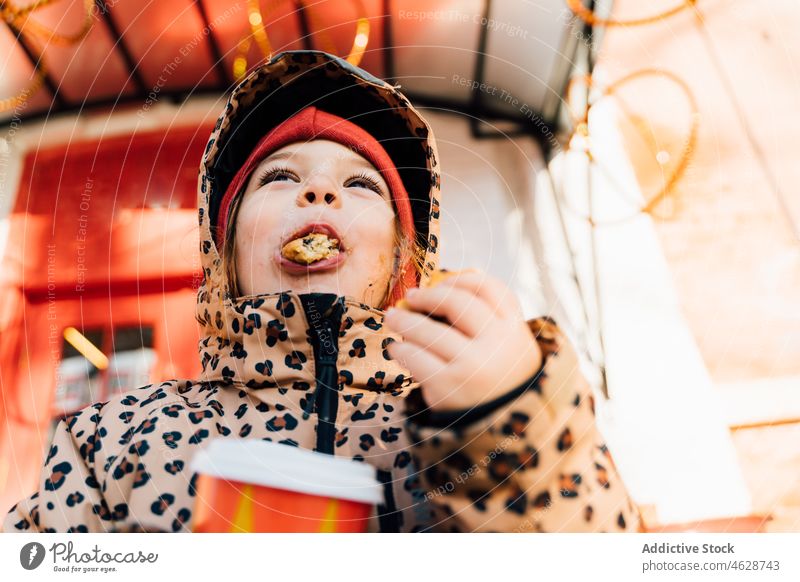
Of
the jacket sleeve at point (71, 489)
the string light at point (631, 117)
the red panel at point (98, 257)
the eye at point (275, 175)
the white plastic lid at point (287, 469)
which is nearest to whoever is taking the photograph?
the white plastic lid at point (287, 469)

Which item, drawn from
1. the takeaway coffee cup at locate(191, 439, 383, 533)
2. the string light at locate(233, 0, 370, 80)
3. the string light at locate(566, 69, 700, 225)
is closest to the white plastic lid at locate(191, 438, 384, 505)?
the takeaway coffee cup at locate(191, 439, 383, 533)

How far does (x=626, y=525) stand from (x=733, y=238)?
36 cm

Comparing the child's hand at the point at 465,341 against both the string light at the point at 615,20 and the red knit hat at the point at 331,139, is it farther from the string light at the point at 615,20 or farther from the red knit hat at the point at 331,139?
the string light at the point at 615,20

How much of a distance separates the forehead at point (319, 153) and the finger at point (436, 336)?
0.25 m

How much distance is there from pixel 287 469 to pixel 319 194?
27 centimetres

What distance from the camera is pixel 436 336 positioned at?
40 centimetres

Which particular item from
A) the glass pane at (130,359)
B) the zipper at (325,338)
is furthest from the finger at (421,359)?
the glass pane at (130,359)

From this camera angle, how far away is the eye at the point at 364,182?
592 millimetres

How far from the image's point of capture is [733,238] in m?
0.69

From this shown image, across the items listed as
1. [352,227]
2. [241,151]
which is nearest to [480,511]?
[352,227]

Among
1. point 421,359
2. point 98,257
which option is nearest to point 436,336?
point 421,359

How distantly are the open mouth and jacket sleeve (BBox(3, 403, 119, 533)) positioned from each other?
0.69ft

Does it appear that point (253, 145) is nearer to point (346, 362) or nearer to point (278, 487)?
point (346, 362)

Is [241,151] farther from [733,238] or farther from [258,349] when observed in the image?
[733,238]
